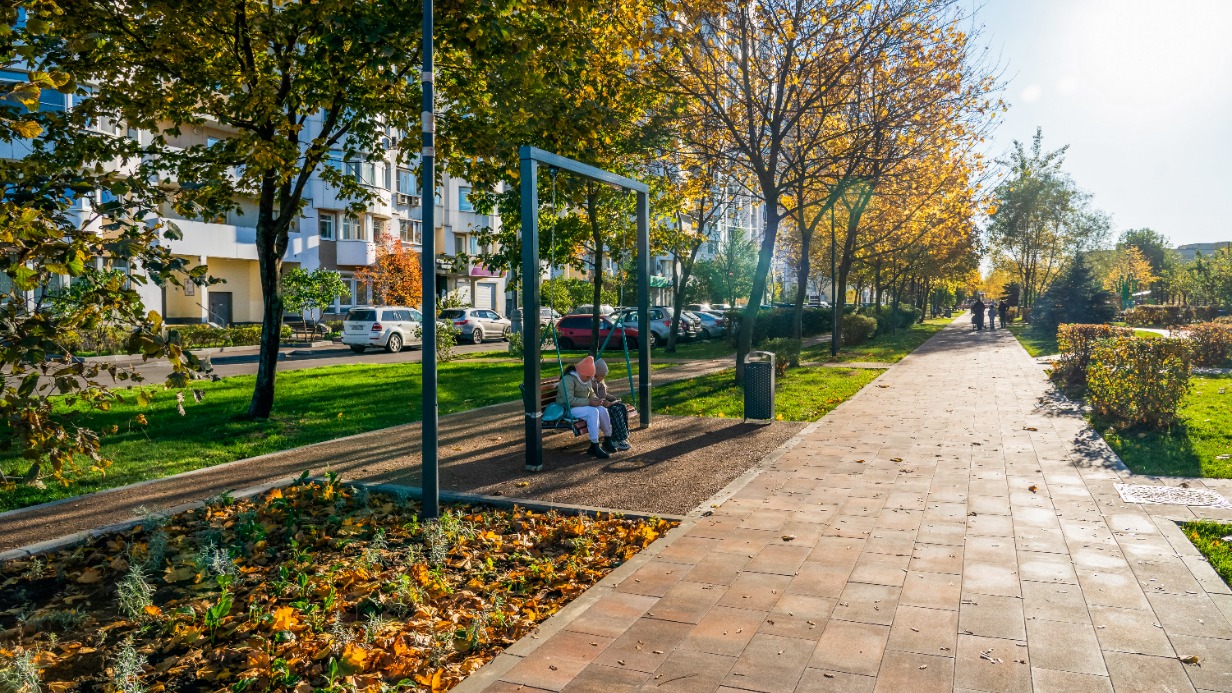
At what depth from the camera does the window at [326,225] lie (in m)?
44.4

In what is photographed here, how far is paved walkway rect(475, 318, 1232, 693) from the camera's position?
3707mm

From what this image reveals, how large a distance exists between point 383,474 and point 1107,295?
35.1 m

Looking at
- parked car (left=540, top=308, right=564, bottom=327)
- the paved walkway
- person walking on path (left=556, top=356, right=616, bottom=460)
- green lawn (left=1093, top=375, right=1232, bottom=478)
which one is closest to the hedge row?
parked car (left=540, top=308, right=564, bottom=327)

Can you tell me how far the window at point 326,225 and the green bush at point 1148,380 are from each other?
4052cm

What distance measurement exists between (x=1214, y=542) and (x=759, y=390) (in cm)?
627

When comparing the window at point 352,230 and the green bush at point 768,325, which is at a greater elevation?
the window at point 352,230

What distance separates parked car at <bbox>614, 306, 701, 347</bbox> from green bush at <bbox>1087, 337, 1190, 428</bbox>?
67.3 ft

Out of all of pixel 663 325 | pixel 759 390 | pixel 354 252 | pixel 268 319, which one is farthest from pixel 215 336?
pixel 759 390

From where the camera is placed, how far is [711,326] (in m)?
35.5

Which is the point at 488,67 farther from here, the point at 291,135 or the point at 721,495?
the point at 721,495

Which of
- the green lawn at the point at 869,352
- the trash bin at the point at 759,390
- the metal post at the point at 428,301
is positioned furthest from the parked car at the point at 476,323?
the metal post at the point at 428,301

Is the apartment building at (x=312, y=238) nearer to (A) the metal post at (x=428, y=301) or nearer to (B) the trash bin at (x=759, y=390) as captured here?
(B) the trash bin at (x=759, y=390)

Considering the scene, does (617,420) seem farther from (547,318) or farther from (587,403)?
(547,318)

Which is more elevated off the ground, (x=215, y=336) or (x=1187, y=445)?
(x=215, y=336)
